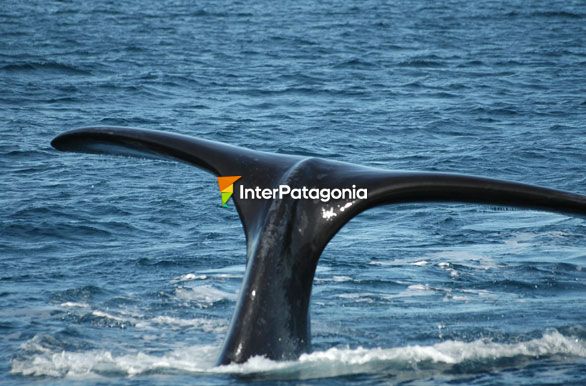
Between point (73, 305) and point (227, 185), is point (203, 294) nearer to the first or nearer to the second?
point (73, 305)

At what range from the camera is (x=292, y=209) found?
8.70 metres

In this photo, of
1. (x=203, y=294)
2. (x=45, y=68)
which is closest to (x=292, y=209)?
(x=203, y=294)

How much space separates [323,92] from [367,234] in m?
13.9

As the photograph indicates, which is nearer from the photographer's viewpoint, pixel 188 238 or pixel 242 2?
pixel 188 238

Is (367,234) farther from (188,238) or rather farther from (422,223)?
(188,238)

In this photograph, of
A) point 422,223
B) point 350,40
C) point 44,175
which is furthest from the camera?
point 350,40

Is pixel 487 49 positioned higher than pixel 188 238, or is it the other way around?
pixel 487 49

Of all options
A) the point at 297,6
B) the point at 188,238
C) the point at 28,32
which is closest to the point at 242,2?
the point at 297,6

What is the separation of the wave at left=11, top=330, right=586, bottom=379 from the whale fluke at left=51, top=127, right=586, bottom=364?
0.49 meters

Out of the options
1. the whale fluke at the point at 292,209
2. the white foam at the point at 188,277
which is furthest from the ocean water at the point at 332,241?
the whale fluke at the point at 292,209

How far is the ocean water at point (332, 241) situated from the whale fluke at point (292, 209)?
0.84 ft

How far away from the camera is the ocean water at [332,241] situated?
988 centimetres

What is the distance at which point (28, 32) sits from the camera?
4425cm

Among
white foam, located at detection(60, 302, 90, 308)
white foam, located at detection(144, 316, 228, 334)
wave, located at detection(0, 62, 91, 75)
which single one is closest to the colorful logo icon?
white foam, located at detection(144, 316, 228, 334)
